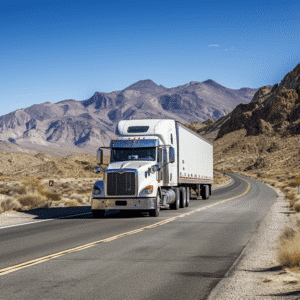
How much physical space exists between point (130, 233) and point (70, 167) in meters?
82.6

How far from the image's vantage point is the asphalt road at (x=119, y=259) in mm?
6918

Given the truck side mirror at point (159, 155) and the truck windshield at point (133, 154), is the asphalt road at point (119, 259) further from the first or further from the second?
the truck side mirror at point (159, 155)

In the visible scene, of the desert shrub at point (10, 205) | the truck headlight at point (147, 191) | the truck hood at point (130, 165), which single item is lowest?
the desert shrub at point (10, 205)

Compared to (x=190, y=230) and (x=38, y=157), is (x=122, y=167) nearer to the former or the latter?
(x=190, y=230)

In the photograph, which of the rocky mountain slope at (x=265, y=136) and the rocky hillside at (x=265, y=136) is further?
the rocky hillside at (x=265, y=136)

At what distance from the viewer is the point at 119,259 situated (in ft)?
31.3

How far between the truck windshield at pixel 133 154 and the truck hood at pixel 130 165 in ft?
1.47

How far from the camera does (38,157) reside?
384 feet

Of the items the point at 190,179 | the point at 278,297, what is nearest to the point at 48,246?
the point at 278,297

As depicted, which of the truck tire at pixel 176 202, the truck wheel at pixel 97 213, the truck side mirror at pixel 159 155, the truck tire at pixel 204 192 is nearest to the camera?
the truck wheel at pixel 97 213

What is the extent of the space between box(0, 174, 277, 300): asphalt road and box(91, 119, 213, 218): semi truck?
2.50 metres

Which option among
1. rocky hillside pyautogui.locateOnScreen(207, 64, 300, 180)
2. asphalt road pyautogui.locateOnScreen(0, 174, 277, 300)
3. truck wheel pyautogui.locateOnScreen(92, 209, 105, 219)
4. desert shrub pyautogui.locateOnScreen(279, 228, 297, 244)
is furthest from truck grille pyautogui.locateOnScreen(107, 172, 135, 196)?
rocky hillside pyautogui.locateOnScreen(207, 64, 300, 180)

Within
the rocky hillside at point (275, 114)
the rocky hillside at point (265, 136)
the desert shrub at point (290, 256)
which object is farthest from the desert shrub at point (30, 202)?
the rocky hillside at point (275, 114)

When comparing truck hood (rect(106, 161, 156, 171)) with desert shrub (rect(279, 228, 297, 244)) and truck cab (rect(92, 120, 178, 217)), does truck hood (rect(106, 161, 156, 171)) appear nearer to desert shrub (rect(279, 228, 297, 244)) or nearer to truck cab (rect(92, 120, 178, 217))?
truck cab (rect(92, 120, 178, 217))
